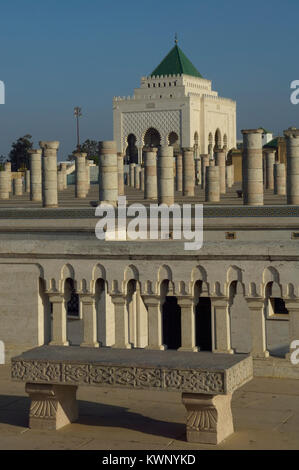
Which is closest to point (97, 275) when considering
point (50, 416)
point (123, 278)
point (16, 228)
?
point (123, 278)

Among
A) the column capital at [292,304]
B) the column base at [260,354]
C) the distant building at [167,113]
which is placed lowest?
the column base at [260,354]

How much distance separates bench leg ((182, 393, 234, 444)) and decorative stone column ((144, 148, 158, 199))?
22.2 metres

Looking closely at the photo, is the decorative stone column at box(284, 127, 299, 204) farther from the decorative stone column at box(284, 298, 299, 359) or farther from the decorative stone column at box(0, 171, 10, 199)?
the decorative stone column at box(0, 171, 10, 199)

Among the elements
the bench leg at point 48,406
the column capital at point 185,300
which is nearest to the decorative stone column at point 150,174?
A: the column capital at point 185,300

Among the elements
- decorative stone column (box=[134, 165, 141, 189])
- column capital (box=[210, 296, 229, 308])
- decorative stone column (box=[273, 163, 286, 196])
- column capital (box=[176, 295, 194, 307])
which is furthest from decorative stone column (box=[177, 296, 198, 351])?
decorative stone column (box=[134, 165, 141, 189])

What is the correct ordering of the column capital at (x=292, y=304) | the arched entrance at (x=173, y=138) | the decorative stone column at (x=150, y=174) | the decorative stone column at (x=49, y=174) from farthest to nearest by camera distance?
the arched entrance at (x=173, y=138), the decorative stone column at (x=150, y=174), the decorative stone column at (x=49, y=174), the column capital at (x=292, y=304)

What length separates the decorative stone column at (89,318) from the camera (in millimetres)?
7285

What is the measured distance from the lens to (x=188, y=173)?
3072 centimetres

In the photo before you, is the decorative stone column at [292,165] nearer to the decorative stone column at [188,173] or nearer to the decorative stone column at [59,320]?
the decorative stone column at [188,173]

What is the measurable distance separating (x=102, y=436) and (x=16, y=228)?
1205 cm

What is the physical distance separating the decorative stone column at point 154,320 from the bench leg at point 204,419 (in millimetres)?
1471

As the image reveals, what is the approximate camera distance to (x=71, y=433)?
5820 millimetres

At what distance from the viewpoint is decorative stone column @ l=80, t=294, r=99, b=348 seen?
7285 mm

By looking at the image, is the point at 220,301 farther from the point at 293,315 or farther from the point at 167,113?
the point at 167,113
